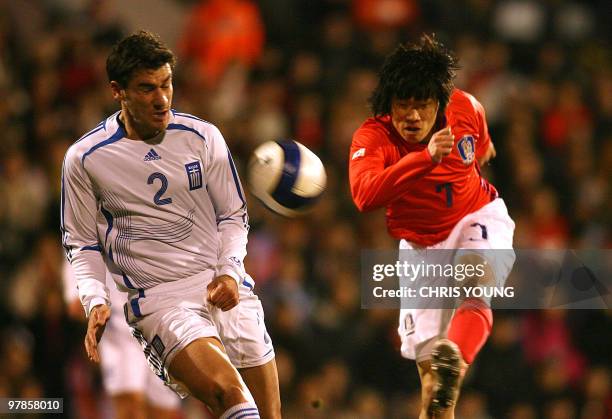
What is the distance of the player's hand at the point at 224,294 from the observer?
14.2ft

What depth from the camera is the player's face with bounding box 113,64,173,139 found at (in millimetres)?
4547

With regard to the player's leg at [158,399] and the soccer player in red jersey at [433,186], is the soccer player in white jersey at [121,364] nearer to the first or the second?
the player's leg at [158,399]

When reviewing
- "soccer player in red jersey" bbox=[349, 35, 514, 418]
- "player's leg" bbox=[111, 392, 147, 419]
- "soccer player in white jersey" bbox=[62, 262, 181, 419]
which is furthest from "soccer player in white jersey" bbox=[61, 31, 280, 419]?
Answer: "player's leg" bbox=[111, 392, 147, 419]

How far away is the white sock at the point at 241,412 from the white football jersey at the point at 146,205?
62cm

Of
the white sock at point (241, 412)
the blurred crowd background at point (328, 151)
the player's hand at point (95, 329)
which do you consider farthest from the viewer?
the blurred crowd background at point (328, 151)

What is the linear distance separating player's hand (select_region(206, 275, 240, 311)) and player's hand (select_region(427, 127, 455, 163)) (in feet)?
3.38

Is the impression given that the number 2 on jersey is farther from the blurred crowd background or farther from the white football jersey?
the blurred crowd background

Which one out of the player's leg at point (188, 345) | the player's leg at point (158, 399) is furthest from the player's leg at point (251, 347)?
the player's leg at point (158, 399)

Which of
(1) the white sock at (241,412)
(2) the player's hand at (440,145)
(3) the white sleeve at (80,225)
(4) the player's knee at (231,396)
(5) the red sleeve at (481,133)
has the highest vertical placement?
(5) the red sleeve at (481,133)

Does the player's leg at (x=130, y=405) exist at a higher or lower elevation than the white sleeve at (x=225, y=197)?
lower

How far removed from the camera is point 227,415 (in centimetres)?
421

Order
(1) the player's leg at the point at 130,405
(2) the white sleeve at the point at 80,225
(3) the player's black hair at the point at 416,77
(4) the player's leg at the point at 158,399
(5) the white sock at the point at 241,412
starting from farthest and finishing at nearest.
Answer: (4) the player's leg at the point at 158,399 → (1) the player's leg at the point at 130,405 → (3) the player's black hair at the point at 416,77 → (2) the white sleeve at the point at 80,225 → (5) the white sock at the point at 241,412

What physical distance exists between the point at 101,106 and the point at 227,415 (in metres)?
4.81

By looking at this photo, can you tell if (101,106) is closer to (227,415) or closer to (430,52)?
(430,52)
